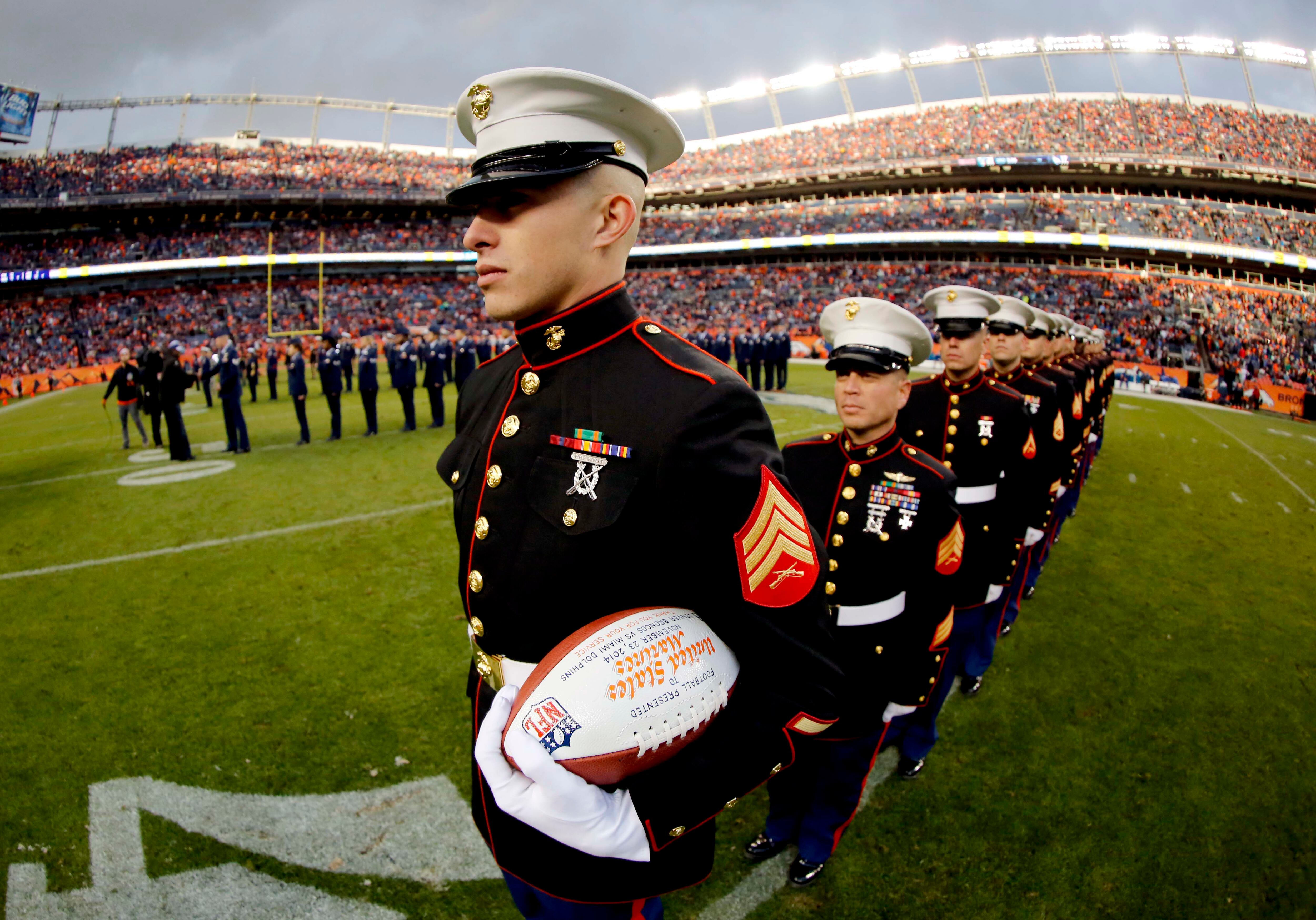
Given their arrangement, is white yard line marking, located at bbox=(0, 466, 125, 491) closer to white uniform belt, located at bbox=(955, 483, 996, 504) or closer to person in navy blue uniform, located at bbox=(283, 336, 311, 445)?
person in navy blue uniform, located at bbox=(283, 336, 311, 445)

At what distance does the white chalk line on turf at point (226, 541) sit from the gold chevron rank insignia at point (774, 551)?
288 inches

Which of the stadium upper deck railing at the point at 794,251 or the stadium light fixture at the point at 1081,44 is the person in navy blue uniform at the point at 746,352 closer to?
the stadium upper deck railing at the point at 794,251

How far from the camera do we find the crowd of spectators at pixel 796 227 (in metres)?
35.5

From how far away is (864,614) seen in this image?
3.08m

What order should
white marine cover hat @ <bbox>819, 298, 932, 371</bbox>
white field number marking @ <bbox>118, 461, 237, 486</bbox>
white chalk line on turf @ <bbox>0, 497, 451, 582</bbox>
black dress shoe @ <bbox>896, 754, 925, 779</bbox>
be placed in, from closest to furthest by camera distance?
white marine cover hat @ <bbox>819, 298, 932, 371</bbox>
black dress shoe @ <bbox>896, 754, 925, 779</bbox>
white chalk line on turf @ <bbox>0, 497, 451, 582</bbox>
white field number marking @ <bbox>118, 461, 237, 486</bbox>

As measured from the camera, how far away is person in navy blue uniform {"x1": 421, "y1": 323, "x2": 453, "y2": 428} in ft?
44.5

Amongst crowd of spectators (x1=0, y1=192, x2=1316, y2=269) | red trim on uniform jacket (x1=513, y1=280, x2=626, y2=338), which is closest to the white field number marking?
red trim on uniform jacket (x1=513, y1=280, x2=626, y2=338)

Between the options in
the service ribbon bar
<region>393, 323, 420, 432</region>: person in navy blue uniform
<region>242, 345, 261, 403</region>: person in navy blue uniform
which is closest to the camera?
the service ribbon bar

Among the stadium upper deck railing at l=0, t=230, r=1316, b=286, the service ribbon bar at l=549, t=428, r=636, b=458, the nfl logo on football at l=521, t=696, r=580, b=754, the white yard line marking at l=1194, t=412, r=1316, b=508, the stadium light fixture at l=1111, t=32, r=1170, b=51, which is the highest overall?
the stadium light fixture at l=1111, t=32, r=1170, b=51

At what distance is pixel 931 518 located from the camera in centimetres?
309

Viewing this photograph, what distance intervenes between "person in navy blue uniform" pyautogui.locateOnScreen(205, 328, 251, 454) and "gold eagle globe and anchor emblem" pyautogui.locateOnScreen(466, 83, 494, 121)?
11.1 meters

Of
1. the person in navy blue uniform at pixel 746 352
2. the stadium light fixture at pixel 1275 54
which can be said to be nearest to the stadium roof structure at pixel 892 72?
the stadium light fixture at pixel 1275 54

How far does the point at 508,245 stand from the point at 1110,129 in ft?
166

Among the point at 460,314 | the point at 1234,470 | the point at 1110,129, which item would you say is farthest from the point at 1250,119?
the point at 460,314
